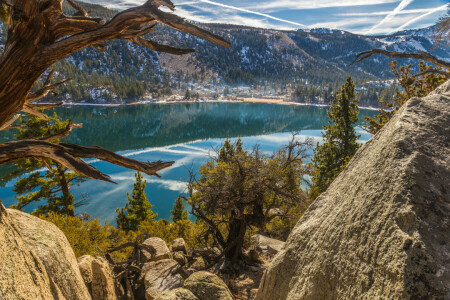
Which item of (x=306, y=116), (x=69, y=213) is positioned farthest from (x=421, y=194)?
(x=306, y=116)

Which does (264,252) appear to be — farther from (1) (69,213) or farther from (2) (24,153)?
(1) (69,213)

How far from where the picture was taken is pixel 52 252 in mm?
5012

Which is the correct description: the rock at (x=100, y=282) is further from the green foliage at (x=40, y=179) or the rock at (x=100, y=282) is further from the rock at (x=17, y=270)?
the green foliage at (x=40, y=179)

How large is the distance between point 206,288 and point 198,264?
7.93 m

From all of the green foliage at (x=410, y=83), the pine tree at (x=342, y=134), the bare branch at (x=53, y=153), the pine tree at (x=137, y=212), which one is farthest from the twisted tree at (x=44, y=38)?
the pine tree at (x=137, y=212)

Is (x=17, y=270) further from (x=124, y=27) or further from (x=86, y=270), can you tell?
(x=86, y=270)

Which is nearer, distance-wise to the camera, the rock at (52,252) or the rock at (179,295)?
the rock at (52,252)

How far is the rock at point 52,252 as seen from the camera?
475 centimetres

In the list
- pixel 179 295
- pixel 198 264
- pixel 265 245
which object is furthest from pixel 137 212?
pixel 179 295

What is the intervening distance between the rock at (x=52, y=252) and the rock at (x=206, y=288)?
2422mm

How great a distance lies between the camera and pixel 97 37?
3.30m

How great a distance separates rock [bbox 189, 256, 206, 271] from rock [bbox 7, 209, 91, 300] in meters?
8.32

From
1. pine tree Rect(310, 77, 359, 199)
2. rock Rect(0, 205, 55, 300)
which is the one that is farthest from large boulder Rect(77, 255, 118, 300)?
pine tree Rect(310, 77, 359, 199)

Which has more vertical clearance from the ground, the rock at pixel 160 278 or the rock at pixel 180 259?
the rock at pixel 160 278
